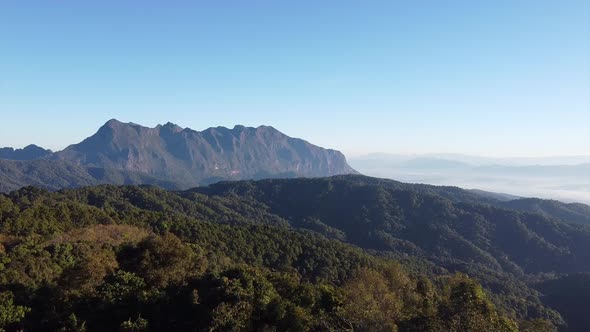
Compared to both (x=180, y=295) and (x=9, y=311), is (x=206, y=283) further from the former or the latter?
(x=9, y=311)

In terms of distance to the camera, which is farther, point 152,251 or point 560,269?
point 560,269

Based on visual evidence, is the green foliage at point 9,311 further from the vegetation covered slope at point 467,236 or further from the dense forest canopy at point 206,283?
the vegetation covered slope at point 467,236

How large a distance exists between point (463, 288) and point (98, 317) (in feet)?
A: 76.2

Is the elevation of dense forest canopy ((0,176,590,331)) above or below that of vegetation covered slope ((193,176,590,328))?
above

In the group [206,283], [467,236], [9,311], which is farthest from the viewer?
[467,236]

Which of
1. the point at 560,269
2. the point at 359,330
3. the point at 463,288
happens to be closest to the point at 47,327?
the point at 359,330

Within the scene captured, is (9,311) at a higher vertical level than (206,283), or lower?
lower

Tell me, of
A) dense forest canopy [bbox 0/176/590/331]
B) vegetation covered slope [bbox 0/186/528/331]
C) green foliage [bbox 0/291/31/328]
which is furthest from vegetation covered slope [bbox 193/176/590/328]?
green foliage [bbox 0/291/31/328]

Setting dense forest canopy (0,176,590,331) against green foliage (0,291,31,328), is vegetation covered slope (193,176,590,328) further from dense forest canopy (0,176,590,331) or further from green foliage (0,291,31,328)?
green foliage (0,291,31,328)

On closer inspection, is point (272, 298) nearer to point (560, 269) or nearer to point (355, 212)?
point (560, 269)

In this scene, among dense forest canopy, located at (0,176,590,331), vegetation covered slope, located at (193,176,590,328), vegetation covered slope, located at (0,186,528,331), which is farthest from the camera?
vegetation covered slope, located at (193,176,590,328)

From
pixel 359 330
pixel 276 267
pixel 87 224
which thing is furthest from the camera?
pixel 276 267

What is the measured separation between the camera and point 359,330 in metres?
22.8

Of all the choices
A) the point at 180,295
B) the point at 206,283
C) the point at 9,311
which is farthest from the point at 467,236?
the point at 9,311
